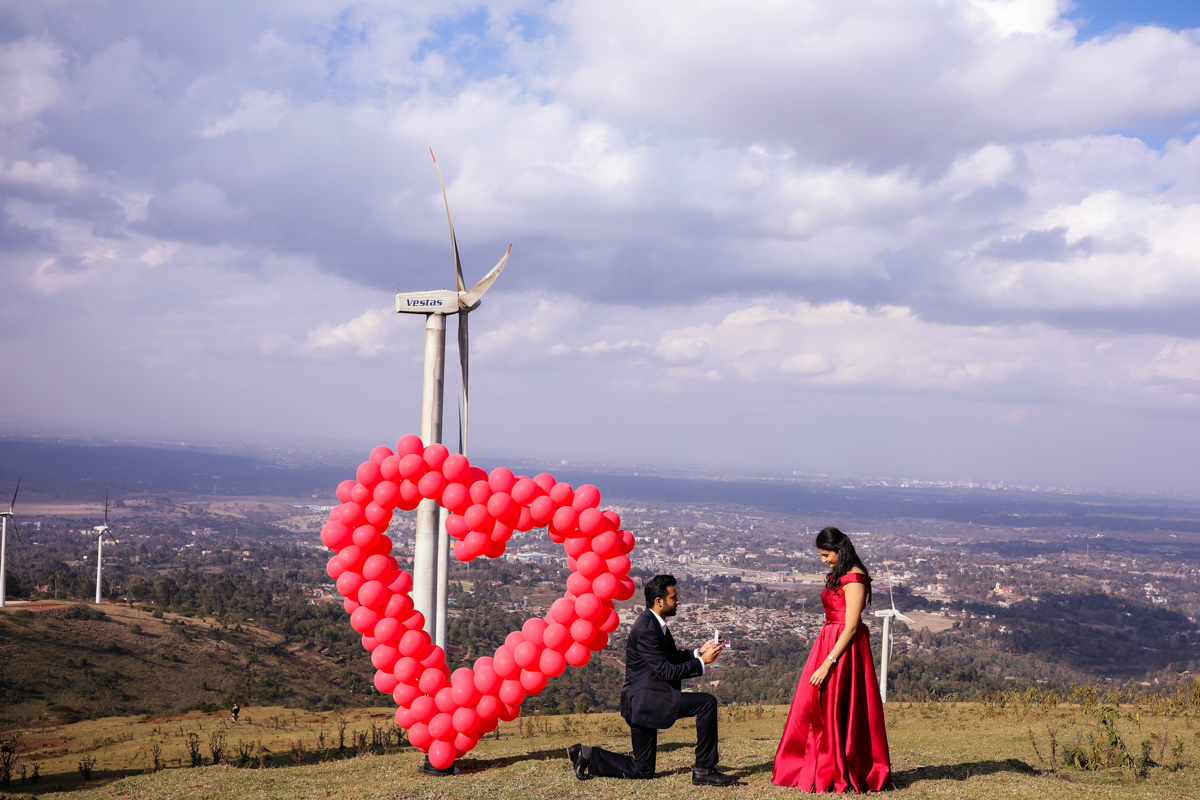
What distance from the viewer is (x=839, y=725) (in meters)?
8.59

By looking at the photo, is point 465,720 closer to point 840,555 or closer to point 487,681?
point 487,681

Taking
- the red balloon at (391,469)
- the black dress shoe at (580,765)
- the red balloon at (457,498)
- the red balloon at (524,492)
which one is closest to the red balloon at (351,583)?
the red balloon at (391,469)

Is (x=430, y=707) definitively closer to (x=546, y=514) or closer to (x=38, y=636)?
(x=546, y=514)

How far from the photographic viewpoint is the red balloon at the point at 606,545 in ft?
33.2

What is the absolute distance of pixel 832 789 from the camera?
28.2 ft

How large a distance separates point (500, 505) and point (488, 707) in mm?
2660

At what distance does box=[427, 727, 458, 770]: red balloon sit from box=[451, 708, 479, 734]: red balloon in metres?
0.32

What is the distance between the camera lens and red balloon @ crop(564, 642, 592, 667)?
33.0ft

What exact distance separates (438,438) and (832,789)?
32.3ft

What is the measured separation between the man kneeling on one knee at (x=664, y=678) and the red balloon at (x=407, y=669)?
3194 mm

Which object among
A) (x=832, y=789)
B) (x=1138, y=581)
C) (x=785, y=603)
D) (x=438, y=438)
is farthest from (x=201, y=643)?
(x=1138, y=581)

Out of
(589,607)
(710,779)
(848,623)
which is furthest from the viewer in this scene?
(589,607)

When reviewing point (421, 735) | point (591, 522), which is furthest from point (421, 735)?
point (591, 522)

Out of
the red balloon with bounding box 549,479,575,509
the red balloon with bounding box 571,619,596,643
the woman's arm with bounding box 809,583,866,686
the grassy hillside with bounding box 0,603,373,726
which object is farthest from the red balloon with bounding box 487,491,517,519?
the grassy hillside with bounding box 0,603,373,726
